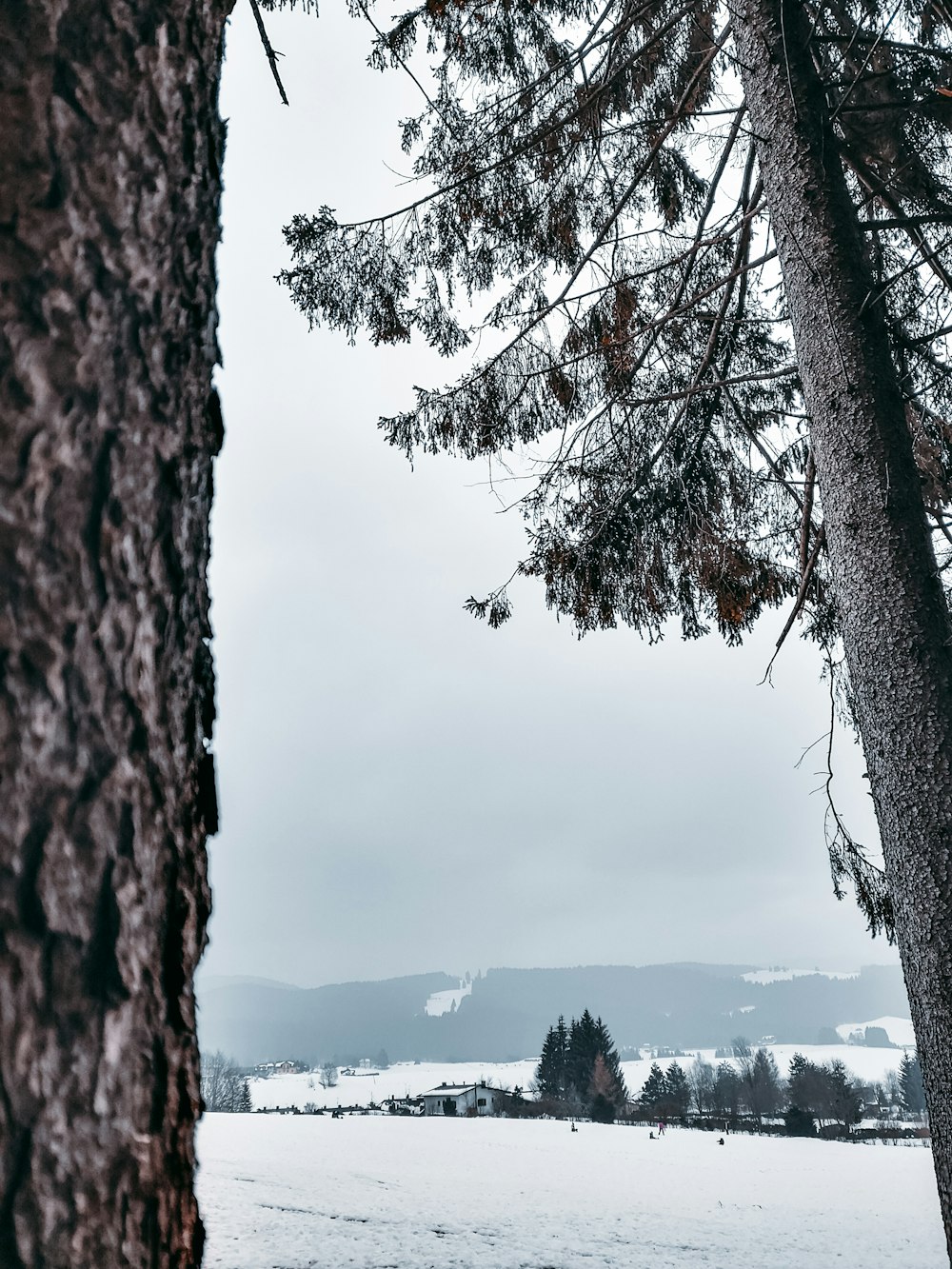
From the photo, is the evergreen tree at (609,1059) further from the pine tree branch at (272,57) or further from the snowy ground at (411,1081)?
Result: the pine tree branch at (272,57)

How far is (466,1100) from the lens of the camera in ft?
142

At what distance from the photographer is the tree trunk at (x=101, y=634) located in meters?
0.44

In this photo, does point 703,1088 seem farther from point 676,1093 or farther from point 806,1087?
point 806,1087

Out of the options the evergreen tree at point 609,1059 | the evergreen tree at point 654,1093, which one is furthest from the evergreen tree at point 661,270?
the evergreen tree at point 654,1093

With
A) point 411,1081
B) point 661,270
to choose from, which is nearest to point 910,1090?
point 411,1081

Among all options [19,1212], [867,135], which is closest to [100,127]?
[19,1212]

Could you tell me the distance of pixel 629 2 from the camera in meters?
3.93

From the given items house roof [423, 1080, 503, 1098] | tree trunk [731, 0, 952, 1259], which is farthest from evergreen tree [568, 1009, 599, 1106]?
tree trunk [731, 0, 952, 1259]

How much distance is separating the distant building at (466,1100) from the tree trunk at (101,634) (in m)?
46.8

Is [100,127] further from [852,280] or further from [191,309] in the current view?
[852,280]

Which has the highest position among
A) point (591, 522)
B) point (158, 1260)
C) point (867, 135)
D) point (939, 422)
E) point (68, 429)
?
point (867, 135)

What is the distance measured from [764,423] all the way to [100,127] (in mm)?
4417

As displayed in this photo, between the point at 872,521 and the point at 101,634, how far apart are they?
2.55 metres

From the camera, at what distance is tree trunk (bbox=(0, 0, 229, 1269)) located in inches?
17.4
